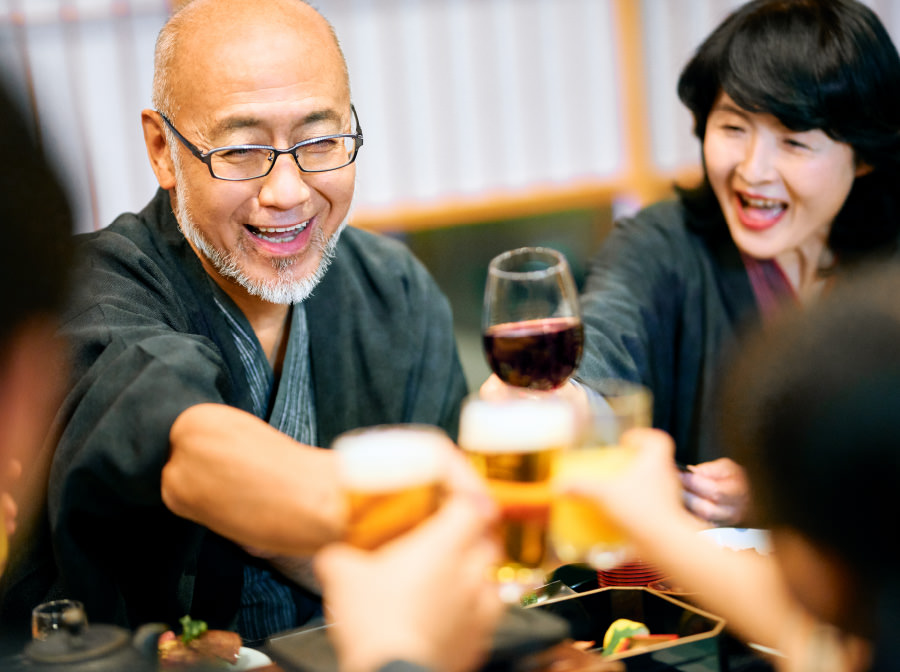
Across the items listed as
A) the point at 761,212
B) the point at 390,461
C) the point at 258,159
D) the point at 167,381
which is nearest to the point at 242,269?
the point at 258,159

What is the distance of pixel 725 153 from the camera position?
6.35ft

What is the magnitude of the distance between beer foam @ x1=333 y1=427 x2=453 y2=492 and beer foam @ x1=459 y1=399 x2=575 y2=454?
0.14 ft

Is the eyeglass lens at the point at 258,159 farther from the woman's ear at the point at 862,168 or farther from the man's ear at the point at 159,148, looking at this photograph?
the woman's ear at the point at 862,168

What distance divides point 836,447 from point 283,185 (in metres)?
1.04

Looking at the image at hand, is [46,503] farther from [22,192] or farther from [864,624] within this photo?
[864,624]

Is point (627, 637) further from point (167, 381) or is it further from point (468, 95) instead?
point (468, 95)

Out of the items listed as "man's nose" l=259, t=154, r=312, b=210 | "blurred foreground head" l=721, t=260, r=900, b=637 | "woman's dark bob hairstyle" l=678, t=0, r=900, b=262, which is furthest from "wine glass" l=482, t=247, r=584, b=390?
"woman's dark bob hairstyle" l=678, t=0, r=900, b=262

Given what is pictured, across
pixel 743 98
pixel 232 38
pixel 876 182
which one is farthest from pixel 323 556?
pixel 876 182

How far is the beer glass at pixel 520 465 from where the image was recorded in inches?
31.5

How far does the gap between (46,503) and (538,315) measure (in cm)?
69

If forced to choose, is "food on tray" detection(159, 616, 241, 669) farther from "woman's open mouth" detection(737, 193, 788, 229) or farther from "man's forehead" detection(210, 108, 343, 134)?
"woman's open mouth" detection(737, 193, 788, 229)

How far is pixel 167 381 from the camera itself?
3.58 ft

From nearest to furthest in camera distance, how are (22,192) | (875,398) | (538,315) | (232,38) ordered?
(22,192), (875,398), (538,315), (232,38)

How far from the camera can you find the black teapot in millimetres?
792
